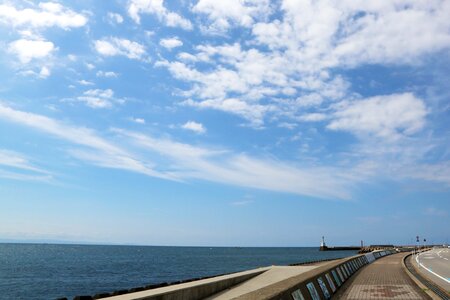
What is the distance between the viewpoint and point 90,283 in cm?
5097

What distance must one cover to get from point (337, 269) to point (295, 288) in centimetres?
1192

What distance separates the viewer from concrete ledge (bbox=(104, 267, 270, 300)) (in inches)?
463

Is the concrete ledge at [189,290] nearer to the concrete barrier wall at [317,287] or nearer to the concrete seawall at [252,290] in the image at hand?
the concrete seawall at [252,290]

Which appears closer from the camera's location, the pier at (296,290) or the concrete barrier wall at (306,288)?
the concrete barrier wall at (306,288)

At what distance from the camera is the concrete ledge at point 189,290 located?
11758 mm

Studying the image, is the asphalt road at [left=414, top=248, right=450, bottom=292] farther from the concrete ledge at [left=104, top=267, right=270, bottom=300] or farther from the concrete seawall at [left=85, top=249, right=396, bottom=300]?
the concrete ledge at [left=104, top=267, right=270, bottom=300]

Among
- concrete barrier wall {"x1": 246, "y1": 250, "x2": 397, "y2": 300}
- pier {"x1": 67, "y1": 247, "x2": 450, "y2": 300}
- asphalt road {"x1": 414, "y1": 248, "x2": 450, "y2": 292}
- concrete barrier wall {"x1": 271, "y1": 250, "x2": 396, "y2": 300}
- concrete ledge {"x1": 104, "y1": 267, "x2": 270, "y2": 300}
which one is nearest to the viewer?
concrete barrier wall {"x1": 246, "y1": 250, "x2": 397, "y2": 300}

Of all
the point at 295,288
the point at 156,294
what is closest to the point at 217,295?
the point at 156,294

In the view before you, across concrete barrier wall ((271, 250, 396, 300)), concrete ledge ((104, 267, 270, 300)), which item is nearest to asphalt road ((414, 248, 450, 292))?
concrete barrier wall ((271, 250, 396, 300))

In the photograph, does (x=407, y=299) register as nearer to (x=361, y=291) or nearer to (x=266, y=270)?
(x=361, y=291)

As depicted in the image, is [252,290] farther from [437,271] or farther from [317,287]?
[437,271]

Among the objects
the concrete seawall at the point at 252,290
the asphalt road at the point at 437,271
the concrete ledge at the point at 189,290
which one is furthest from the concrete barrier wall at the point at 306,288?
the asphalt road at the point at 437,271

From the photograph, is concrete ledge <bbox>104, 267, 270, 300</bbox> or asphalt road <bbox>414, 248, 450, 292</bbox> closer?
concrete ledge <bbox>104, 267, 270, 300</bbox>

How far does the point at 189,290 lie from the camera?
14.5 meters
